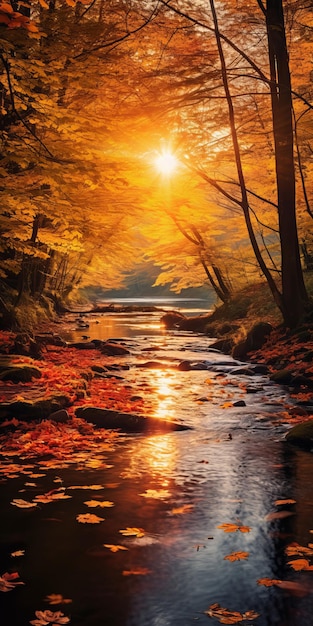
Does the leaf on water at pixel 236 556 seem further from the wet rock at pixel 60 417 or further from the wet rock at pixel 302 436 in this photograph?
the wet rock at pixel 60 417

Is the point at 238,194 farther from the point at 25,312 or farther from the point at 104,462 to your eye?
the point at 104,462

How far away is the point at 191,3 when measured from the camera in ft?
44.8

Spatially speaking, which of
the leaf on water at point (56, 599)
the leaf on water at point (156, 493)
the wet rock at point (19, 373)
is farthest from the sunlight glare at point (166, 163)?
the leaf on water at point (56, 599)

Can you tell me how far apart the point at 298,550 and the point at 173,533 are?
35.3 inches

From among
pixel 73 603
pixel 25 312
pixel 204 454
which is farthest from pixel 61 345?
pixel 73 603

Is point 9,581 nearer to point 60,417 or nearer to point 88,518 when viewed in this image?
point 88,518

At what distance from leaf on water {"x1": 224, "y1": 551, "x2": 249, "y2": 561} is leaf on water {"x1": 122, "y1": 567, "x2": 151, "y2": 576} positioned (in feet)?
1.79

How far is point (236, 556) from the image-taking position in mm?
3764

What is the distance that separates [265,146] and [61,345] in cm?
886

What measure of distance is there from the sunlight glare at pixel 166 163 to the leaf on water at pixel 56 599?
Answer: 14998 millimetres

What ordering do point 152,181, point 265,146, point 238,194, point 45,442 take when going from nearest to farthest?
point 45,442 < point 152,181 < point 265,146 < point 238,194

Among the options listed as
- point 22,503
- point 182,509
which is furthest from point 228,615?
point 22,503

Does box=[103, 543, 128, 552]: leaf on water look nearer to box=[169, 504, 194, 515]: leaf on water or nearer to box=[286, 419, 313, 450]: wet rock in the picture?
box=[169, 504, 194, 515]: leaf on water

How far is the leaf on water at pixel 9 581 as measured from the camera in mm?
3307
